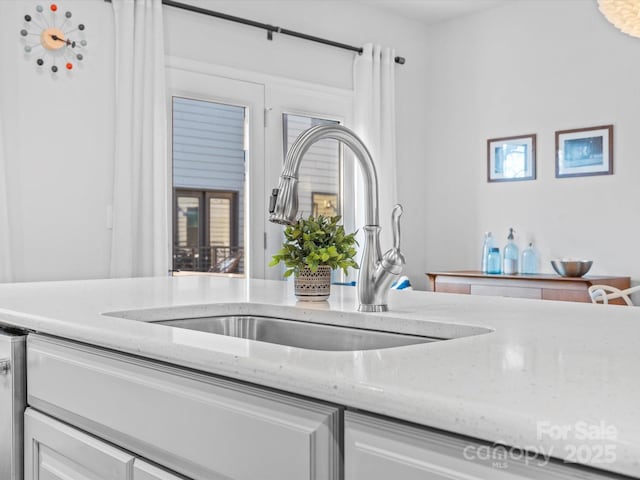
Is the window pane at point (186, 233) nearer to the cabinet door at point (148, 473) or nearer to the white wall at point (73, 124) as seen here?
the white wall at point (73, 124)

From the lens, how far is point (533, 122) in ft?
16.5

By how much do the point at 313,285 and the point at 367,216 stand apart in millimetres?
294

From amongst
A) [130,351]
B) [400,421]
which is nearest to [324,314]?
[130,351]

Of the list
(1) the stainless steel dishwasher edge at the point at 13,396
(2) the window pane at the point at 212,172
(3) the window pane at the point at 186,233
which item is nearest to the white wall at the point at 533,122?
(2) the window pane at the point at 212,172

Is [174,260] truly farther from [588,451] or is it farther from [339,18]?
[588,451]

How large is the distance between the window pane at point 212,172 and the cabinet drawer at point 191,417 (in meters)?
3.04

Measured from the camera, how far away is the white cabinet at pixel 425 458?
615 mm

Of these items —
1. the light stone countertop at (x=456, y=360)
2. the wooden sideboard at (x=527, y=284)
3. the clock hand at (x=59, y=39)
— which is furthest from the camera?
the wooden sideboard at (x=527, y=284)

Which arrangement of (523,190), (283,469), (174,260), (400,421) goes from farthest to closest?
(523,190) < (174,260) < (283,469) < (400,421)

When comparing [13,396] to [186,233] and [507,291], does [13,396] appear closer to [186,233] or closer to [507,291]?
[186,233]

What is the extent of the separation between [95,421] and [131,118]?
3.06 m

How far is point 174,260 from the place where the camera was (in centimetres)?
428

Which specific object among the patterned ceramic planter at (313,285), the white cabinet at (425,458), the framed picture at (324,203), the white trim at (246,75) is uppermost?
the white trim at (246,75)

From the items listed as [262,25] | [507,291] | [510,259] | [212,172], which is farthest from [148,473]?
[510,259]
